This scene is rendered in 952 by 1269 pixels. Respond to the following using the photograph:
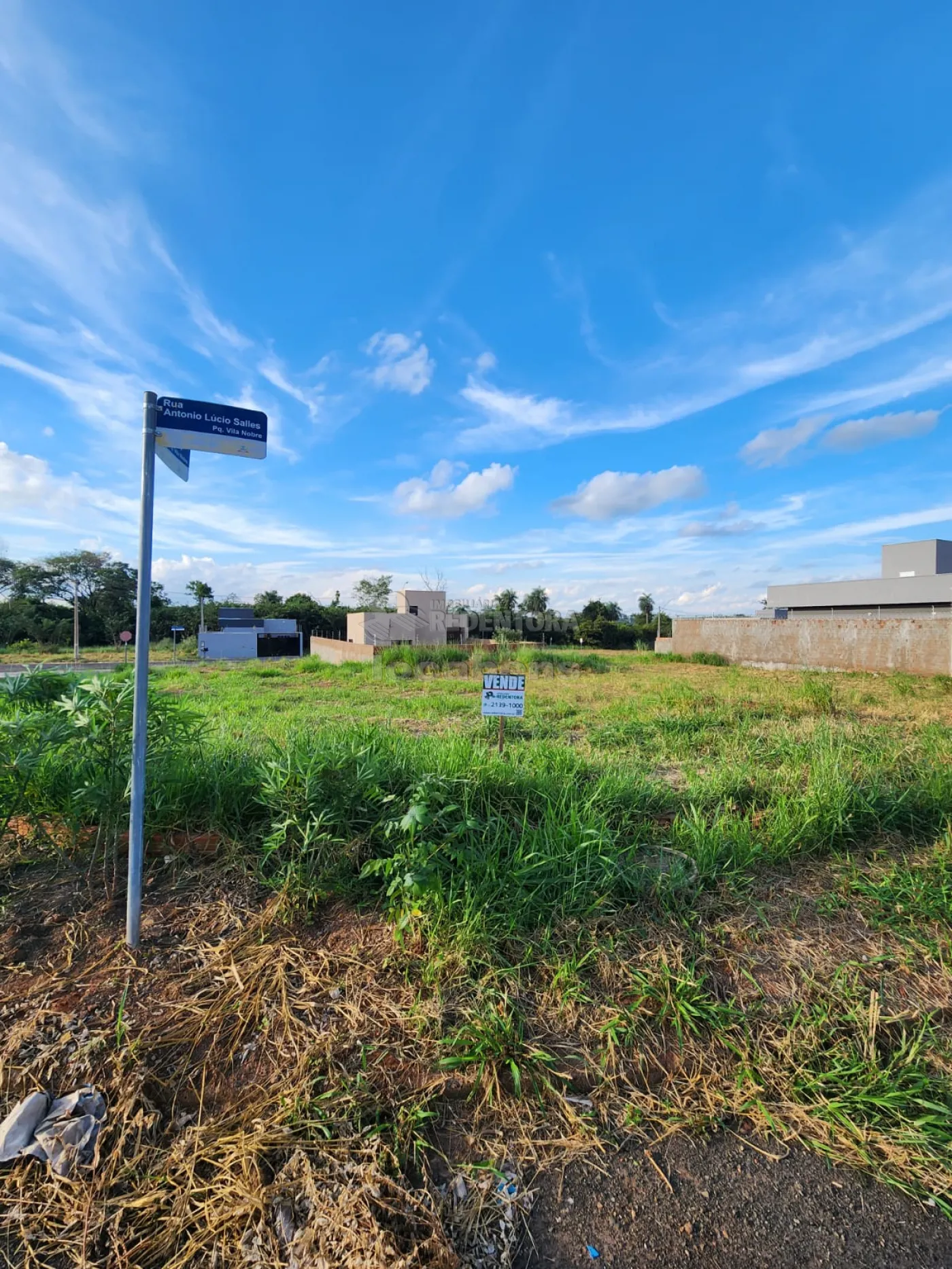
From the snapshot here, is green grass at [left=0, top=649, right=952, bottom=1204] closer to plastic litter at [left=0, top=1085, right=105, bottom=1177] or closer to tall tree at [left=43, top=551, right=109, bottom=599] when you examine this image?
plastic litter at [left=0, top=1085, right=105, bottom=1177]

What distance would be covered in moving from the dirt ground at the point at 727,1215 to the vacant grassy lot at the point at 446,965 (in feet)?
0.15

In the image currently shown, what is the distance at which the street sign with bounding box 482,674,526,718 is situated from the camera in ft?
9.82

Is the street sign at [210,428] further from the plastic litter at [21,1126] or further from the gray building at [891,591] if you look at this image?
the gray building at [891,591]

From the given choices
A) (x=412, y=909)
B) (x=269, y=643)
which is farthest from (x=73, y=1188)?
(x=269, y=643)

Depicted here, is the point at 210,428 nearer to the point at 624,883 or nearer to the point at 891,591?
the point at 624,883

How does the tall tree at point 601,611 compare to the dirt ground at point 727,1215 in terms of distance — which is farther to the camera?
the tall tree at point 601,611

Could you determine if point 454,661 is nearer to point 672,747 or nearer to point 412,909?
point 672,747

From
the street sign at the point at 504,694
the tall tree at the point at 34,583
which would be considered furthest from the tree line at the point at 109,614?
the street sign at the point at 504,694

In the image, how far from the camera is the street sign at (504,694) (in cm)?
299

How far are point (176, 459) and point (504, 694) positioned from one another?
1896 millimetres

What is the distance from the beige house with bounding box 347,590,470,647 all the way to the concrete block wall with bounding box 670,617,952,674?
1115cm

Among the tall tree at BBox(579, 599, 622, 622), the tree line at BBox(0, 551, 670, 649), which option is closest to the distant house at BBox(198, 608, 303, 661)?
the tree line at BBox(0, 551, 670, 649)

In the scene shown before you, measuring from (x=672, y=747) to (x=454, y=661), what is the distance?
31.5 feet

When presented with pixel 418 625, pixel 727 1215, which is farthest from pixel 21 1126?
pixel 418 625
